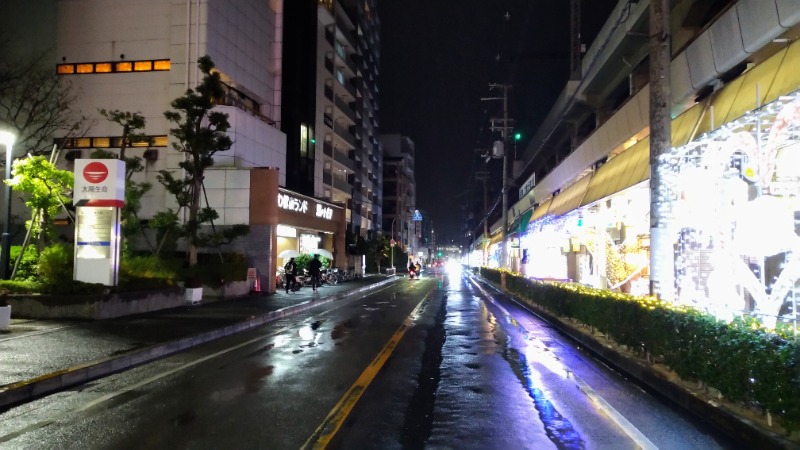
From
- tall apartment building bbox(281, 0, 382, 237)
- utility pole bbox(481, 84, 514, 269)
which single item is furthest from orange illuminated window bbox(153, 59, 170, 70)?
utility pole bbox(481, 84, 514, 269)

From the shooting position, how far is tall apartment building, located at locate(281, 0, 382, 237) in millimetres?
45000

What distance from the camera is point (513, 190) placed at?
7450 cm

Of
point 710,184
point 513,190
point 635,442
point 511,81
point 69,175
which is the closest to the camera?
point 635,442

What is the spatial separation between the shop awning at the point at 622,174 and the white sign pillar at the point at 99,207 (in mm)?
15261

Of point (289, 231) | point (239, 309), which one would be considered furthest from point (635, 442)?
point (289, 231)

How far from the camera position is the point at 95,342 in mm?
12633

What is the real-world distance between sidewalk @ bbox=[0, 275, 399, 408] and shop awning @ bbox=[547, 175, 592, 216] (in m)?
12.9

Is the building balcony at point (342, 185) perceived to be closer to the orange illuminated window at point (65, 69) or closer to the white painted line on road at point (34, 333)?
the orange illuminated window at point (65, 69)

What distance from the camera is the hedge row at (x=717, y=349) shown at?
234 inches

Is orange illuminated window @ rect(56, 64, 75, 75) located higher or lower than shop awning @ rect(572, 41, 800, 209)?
higher

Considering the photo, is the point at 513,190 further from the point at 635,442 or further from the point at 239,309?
the point at 635,442

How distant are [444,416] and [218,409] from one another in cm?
277

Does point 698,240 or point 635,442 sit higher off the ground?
point 698,240

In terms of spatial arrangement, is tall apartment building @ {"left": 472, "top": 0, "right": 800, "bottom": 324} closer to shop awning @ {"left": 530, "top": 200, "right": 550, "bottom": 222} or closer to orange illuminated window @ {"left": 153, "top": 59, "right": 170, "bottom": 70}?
shop awning @ {"left": 530, "top": 200, "right": 550, "bottom": 222}
